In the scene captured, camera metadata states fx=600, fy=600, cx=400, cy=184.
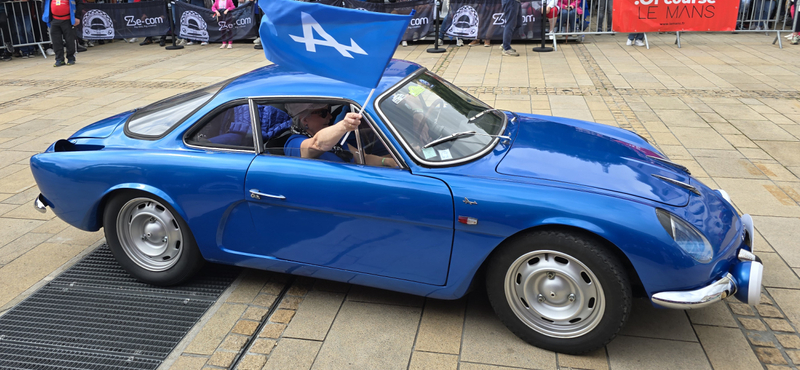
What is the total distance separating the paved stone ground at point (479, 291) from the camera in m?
3.26

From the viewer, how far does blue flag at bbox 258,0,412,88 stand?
10.8 feet

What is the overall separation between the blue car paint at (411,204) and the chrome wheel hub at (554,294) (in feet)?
0.63

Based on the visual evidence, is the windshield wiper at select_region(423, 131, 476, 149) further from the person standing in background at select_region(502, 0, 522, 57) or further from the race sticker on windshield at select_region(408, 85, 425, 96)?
the person standing in background at select_region(502, 0, 522, 57)

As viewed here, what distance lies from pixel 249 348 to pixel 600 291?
6.33ft

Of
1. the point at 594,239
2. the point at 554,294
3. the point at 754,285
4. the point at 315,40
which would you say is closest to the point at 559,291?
→ the point at 554,294

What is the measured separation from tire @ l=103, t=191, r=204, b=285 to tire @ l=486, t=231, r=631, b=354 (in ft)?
6.53

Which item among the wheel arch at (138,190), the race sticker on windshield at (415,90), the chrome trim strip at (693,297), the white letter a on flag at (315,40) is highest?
Result: the white letter a on flag at (315,40)

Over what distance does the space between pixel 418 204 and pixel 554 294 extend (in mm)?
853

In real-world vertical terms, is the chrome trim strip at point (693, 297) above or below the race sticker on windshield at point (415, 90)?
below

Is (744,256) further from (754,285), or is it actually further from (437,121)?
(437,121)

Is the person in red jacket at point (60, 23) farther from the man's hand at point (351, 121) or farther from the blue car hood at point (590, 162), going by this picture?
A: the blue car hood at point (590, 162)

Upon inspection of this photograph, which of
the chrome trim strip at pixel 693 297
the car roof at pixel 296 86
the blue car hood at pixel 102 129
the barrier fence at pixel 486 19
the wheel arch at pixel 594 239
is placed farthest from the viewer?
the barrier fence at pixel 486 19

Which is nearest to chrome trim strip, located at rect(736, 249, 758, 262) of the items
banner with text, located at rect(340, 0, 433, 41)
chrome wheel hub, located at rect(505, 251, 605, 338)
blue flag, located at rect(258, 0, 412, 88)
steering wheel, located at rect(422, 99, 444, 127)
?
chrome wheel hub, located at rect(505, 251, 605, 338)

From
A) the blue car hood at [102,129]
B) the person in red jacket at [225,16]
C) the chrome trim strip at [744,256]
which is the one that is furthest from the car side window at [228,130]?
the person in red jacket at [225,16]
